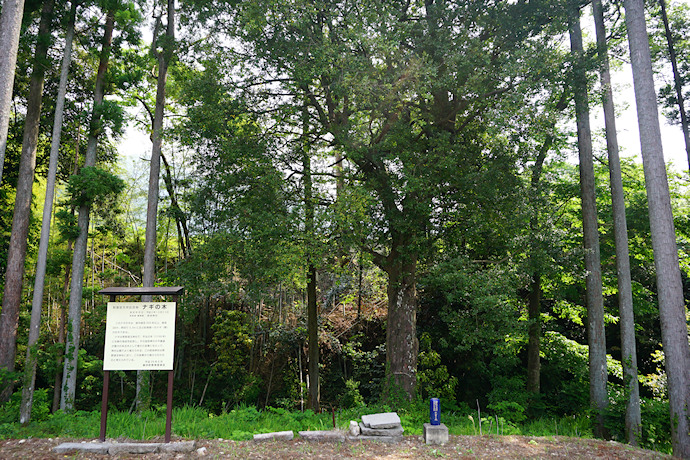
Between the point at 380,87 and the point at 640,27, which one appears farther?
the point at 380,87

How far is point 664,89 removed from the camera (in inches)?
374

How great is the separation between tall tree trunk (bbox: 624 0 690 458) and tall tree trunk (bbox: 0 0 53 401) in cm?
1125

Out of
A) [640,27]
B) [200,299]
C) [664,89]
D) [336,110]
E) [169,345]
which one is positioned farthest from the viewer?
[200,299]

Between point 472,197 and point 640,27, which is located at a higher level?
point 640,27

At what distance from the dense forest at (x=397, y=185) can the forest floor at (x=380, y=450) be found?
1.65 meters

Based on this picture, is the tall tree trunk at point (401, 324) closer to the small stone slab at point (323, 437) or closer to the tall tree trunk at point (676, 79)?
the small stone slab at point (323, 437)

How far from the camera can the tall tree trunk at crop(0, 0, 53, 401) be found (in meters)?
8.33

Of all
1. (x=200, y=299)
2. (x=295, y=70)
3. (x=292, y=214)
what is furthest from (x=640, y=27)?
(x=200, y=299)

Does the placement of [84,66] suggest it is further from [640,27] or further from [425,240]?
[640,27]

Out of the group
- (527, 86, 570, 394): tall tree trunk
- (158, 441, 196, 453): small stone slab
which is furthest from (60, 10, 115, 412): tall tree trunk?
(527, 86, 570, 394): tall tree trunk

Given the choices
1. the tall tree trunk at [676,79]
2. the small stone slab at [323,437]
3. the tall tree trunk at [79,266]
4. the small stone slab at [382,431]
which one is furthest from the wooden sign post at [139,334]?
the tall tree trunk at [676,79]

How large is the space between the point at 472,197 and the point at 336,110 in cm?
331

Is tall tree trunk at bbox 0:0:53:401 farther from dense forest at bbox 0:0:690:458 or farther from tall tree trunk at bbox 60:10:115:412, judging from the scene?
tall tree trunk at bbox 60:10:115:412

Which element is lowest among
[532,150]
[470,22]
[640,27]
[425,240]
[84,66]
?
[425,240]
